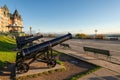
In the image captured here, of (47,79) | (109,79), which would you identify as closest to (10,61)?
(47,79)

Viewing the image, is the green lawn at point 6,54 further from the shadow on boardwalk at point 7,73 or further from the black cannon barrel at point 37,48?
the black cannon barrel at point 37,48

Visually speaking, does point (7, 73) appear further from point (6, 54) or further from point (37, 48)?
point (6, 54)

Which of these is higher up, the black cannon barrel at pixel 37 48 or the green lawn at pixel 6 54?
the black cannon barrel at pixel 37 48

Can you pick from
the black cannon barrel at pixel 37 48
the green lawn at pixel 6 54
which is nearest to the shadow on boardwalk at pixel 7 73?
the green lawn at pixel 6 54

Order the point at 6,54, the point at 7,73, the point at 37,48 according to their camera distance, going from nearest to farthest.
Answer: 1. the point at 37,48
2. the point at 7,73
3. the point at 6,54

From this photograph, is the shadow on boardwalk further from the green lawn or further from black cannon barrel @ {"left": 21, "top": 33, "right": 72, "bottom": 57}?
black cannon barrel @ {"left": 21, "top": 33, "right": 72, "bottom": 57}

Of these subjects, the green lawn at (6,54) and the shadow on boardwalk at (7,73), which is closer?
the shadow on boardwalk at (7,73)

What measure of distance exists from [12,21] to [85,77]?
78.7 metres

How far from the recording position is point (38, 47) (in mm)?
7996

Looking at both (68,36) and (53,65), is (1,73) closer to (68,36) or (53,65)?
(53,65)

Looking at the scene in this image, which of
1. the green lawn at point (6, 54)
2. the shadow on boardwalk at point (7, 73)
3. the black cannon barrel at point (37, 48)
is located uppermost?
the black cannon barrel at point (37, 48)

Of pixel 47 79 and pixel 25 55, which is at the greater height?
→ pixel 25 55

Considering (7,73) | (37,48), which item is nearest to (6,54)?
(7,73)

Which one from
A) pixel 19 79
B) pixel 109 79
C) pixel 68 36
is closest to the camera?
pixel 109 79
